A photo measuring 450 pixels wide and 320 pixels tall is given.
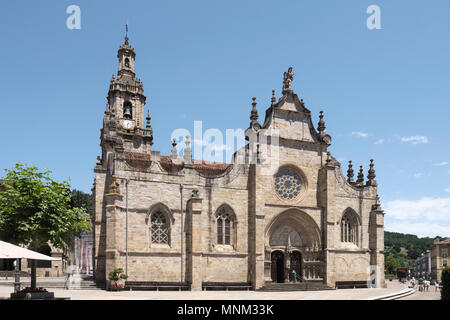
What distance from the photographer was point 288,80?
3600 cm

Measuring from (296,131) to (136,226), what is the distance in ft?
50.8

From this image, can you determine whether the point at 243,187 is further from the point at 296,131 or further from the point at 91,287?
the point at 91,287

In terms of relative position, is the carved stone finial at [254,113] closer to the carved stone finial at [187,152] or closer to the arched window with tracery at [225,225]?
the carved stone finial at [187,152]

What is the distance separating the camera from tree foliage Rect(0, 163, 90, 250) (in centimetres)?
2069

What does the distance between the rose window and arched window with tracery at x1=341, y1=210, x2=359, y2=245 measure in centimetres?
497

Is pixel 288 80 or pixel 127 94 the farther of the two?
pixel 127 94

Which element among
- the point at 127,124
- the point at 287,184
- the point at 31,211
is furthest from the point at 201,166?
the point at 31,211

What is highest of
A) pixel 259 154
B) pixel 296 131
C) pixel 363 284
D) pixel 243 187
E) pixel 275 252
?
pixel 296 131

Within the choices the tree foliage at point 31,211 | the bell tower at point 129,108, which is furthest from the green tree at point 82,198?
the tree foliage at point 31,211

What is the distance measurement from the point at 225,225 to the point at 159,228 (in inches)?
200

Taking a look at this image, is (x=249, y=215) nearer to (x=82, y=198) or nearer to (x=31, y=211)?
(x=31, y=211)

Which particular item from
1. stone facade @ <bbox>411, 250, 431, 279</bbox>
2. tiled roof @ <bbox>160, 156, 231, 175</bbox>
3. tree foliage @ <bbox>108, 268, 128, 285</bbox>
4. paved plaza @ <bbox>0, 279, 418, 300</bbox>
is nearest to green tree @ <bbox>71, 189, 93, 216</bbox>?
tiled roof @ <bbox>160, 156, 231, 175</bbox>
